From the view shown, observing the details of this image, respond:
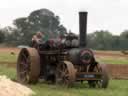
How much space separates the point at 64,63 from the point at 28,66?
2125 mm

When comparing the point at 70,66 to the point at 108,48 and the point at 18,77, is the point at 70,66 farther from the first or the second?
the point at 108,48

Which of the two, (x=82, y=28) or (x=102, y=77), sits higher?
(x=82, y=28)

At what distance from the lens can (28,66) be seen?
1820 centimetres

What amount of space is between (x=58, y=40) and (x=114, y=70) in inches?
496

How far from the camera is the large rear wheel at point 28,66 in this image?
57.5 ft

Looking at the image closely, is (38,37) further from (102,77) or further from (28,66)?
(102,77)

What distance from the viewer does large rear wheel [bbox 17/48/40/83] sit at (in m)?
17.5

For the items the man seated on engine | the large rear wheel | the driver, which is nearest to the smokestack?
the large rear wheel

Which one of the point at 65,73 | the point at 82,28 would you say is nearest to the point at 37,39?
the point at 82,28

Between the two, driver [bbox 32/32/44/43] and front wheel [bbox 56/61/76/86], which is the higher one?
driver [bbox 32/32/44/43]

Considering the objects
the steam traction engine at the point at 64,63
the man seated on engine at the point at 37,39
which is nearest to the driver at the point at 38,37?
the man seated on engine at the point at 37,39

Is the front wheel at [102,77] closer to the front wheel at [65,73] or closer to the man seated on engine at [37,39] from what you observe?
the front wheel at [65,73]

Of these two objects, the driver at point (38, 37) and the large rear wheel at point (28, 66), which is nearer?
the large rear wheel at point (28, 66)

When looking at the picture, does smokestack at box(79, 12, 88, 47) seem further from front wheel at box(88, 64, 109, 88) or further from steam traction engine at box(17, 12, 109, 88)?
front wheel at box(88, 64, 109, 88)
